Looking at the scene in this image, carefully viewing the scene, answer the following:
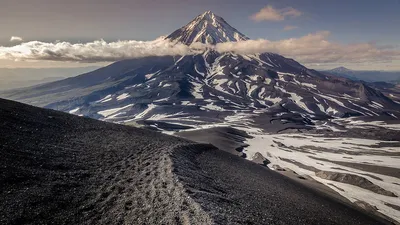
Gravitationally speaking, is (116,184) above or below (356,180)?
above

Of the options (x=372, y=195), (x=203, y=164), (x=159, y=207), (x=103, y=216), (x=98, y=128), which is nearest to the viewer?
(x=103, y=216)

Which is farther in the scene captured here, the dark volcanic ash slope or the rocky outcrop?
the rocky outcrop

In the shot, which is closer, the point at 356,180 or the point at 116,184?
the point at 116,184

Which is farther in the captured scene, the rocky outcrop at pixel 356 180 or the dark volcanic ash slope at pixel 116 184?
the rocky outcrop at pixel 356 180

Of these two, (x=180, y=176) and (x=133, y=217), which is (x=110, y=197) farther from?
(x=180, y=176)

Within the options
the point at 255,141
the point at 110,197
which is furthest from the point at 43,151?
the point at 255,141

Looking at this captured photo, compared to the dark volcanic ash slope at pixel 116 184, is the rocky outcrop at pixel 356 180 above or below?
below

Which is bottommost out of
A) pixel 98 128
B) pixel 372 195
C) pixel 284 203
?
pixel 372 195

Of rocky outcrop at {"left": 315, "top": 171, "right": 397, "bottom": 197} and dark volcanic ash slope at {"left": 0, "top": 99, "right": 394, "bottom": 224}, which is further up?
dark volcanic ash slope at {"left": 0, "top": 99, "right": 394, "bottom": 224}
